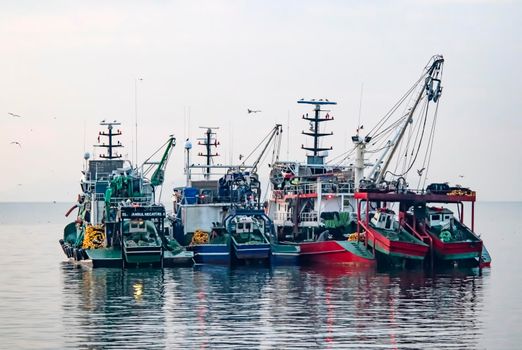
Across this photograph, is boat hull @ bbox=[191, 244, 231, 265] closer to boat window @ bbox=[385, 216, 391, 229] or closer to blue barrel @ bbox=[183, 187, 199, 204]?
blue barrel @ bbox=[183, 187, 199, 204]

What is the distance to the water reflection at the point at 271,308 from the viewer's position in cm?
6112

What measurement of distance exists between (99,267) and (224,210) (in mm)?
18018

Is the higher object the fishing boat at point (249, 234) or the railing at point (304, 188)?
the railing at point (304, 188)

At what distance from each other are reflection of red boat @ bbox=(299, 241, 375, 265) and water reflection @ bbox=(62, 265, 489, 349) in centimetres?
101

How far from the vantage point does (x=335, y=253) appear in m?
101

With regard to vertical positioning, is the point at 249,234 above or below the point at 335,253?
above

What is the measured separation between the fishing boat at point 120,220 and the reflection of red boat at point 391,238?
1585 centimetres

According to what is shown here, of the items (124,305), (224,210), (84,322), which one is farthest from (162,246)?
(84,322)

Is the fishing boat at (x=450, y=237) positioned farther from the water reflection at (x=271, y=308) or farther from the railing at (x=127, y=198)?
the railing at (x=127, y=198)

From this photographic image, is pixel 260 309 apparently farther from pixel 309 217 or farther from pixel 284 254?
pixel 309 217

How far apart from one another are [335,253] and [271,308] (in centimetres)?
2803

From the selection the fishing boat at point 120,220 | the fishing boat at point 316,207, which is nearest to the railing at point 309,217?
the fishing boat at point 316,207

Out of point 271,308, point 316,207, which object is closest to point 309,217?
point 316,207

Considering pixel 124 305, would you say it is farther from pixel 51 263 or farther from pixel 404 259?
pixel 51 263
